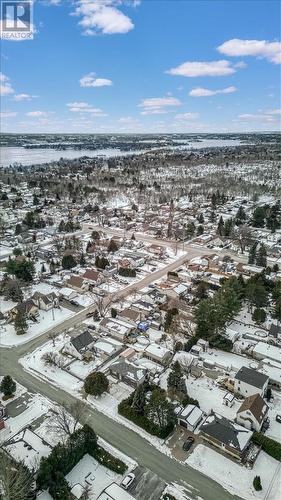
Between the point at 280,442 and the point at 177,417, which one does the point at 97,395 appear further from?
the point at 280,442

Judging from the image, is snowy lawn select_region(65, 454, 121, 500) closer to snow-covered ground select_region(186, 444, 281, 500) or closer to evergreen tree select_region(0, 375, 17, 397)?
snow-covered ground select_region(186, 444, 281, 500)

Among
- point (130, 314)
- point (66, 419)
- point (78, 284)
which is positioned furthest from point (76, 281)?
point (66, 419)

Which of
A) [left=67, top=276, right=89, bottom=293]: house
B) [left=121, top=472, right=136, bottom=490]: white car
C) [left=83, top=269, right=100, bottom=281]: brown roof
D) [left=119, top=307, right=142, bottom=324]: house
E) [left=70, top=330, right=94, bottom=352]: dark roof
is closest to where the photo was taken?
[left=121, top=472, right=136, bottom=490]: white car

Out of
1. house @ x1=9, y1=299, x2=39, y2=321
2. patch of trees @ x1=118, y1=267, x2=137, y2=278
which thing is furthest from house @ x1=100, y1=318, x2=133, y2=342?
patch of trees @ x1=118, y1=267, x2=137, y2=278

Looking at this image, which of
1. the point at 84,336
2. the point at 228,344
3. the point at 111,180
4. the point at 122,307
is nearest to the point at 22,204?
the point at 111,180

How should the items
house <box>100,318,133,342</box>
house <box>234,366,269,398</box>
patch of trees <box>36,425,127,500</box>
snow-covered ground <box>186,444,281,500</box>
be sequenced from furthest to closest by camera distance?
house <box>100,318,133,342</box> < house <box>234,366,269,398</box> < snow-covered ground <box>186,444,281,500</box> < patch of trees <box>36,425,127,500</box>

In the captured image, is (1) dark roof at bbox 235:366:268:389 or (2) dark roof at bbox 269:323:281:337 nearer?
(1) dark roof at bbox 235:366:268:389

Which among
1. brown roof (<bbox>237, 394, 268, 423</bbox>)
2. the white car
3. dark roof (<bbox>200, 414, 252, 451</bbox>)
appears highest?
brown roof (<bbox>237, 394, 268, 423</bbox>)
